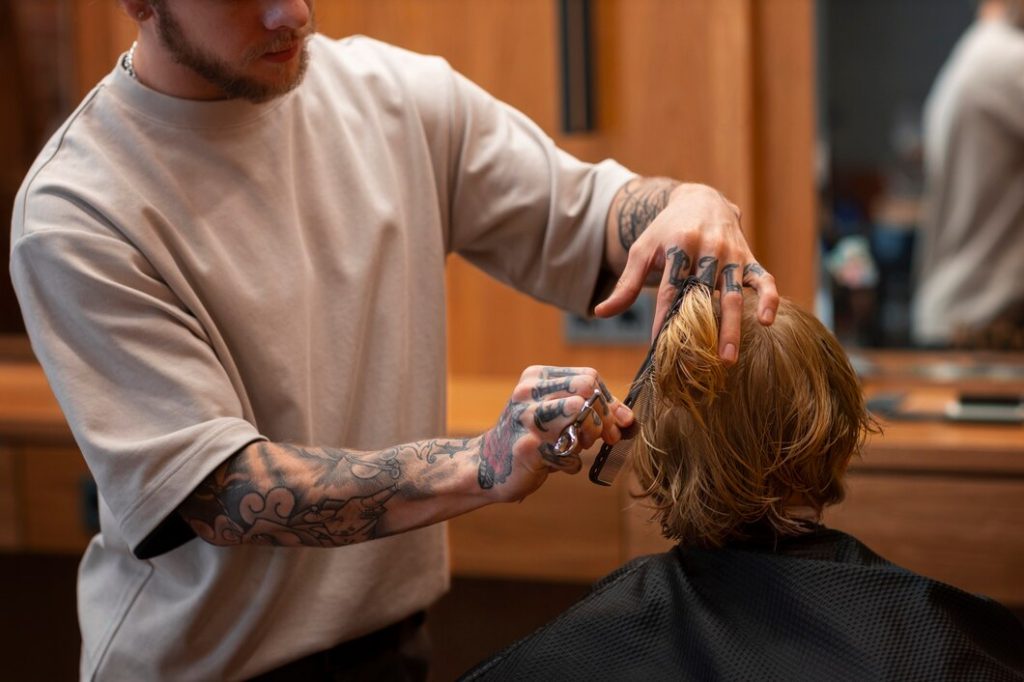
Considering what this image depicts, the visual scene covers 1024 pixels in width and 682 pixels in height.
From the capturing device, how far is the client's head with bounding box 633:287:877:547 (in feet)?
4.48

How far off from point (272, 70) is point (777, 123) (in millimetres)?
1667

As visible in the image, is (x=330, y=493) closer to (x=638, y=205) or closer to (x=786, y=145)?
(x=638, y=205)

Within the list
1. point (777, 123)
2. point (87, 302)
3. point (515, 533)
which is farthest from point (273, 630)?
point (777, 123)

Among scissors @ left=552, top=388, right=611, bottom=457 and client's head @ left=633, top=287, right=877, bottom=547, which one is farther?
client's head @ left=633, top=287, right=877, bottom=547

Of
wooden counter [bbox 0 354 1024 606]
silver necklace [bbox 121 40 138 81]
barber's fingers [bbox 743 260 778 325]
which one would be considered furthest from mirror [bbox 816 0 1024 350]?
silver necklace [bbox 121 40 138 81]

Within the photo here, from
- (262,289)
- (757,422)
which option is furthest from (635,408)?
(262,289)

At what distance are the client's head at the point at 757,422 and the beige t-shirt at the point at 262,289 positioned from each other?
396mm

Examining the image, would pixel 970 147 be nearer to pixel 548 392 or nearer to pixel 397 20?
pixel 397 20

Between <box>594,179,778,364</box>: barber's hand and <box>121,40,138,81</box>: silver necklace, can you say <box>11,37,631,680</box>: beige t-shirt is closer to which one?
<box>121,40,138,81</box>: silver necklace

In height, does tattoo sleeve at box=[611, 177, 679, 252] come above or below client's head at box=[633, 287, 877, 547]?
above

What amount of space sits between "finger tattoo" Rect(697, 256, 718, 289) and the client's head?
21 mm

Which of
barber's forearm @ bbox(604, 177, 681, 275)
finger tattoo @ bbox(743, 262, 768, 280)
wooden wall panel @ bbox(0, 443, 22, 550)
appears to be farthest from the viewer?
wooden wall panel @ bbox(0, 443, 22, 550)

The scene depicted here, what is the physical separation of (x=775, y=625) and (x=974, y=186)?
1.69 m

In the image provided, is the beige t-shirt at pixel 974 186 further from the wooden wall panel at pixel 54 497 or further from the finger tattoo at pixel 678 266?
the wooden wall panel at pixel 54 497
